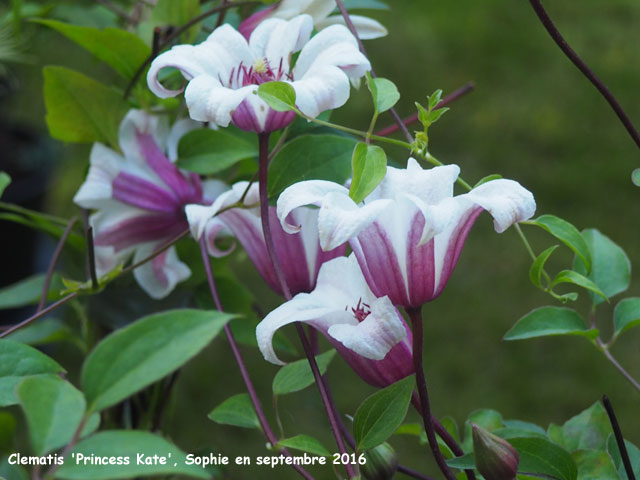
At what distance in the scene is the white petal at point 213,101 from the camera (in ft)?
1.00

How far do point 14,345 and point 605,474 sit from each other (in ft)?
0.77

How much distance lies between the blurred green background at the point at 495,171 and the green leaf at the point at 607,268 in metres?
0.65

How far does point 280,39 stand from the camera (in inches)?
14.2

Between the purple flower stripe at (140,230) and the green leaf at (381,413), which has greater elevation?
the green leaf at (381,413)

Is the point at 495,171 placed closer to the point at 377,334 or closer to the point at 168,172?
the point at 168,172

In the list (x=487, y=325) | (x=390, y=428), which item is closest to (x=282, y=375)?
(x=390, y=428)

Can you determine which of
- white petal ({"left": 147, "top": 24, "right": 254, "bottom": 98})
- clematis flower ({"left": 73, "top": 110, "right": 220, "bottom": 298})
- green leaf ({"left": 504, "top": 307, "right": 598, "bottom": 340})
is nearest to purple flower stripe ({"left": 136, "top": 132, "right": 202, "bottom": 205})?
clematis flower ({"left": 73, "top": 110, "right": 220, "bottom": 298})

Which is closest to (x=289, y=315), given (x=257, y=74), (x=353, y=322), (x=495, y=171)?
(x=353, y=322)

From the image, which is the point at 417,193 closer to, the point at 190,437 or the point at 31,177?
the point at 190,437

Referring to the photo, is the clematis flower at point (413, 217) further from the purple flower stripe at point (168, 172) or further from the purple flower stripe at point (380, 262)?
the purple flower stripe at point (168, 172)

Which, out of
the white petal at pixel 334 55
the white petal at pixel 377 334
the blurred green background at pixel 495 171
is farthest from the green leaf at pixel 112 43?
the blurred green background at pixel 495 171

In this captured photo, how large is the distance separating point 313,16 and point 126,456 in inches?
10.7

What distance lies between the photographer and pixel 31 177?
4.31ft

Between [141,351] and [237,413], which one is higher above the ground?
[141,351]
